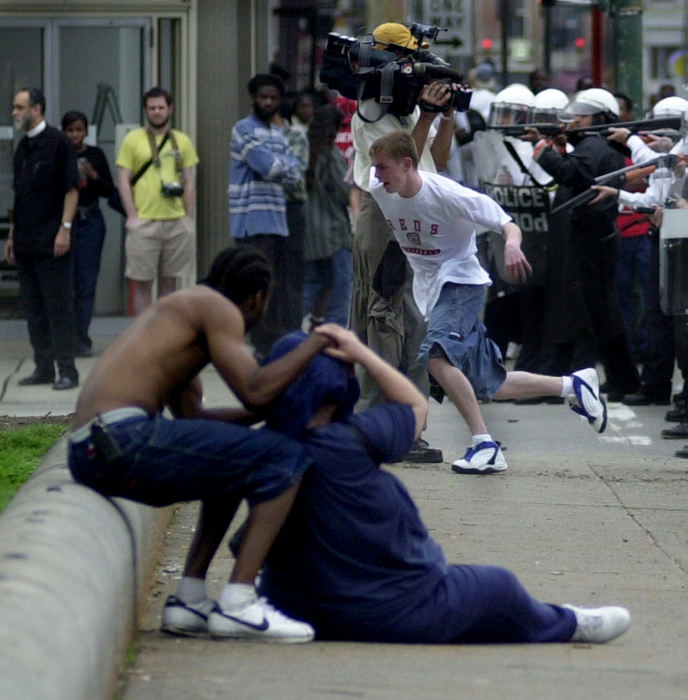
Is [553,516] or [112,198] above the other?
[112,198]

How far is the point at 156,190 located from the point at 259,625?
687cm

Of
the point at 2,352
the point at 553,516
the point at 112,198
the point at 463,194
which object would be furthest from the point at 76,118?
the point at 553,516

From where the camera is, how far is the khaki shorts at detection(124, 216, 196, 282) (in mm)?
11117

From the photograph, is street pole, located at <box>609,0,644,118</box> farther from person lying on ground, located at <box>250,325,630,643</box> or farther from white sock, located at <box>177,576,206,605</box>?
white sock, located at <box>177,576,206,605</box>

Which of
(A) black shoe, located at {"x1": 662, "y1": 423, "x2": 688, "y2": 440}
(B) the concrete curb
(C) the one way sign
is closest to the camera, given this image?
(B) the concrete curb

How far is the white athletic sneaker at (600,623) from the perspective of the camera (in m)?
Answer: 4.68

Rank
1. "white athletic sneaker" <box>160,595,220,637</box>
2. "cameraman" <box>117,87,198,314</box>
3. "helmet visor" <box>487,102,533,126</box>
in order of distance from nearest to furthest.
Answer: "white athletic sneaker" <box>160,595,220,637</box>
"helmet visor" <box>487,102,533,126</box>
"cameraman" <box>117,87,198,314</box>

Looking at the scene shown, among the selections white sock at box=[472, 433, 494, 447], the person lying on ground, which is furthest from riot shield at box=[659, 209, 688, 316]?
the person lying on ground

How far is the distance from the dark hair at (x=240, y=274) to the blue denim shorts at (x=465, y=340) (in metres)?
2.73

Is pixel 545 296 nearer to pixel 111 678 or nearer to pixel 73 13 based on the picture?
pixel 73 13

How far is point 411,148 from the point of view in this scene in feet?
23.4

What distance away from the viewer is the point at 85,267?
1151 cm

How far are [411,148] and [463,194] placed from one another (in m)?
0.35

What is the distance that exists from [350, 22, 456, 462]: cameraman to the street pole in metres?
4.55
